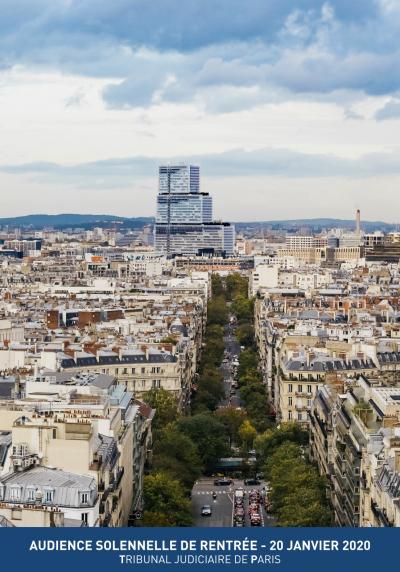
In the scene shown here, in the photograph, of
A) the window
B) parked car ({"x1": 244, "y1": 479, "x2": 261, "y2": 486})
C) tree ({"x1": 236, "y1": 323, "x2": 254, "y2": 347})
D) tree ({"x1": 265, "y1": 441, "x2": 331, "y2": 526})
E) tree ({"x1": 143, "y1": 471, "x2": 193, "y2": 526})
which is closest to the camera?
the window

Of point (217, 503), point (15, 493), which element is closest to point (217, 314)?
point (217, 503)

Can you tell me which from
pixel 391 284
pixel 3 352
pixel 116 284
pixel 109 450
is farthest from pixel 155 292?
pixel 109 450

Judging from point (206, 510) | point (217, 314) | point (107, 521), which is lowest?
point (206, 510)

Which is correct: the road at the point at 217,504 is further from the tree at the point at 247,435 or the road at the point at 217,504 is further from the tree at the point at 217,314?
the tree at the point at 217,314

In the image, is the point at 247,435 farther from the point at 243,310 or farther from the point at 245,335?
the point at 243,310

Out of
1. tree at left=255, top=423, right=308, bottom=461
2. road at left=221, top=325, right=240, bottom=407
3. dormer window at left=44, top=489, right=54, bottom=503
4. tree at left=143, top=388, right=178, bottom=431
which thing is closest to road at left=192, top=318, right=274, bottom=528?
tree at left=255, top=423, right=308, bottom=461

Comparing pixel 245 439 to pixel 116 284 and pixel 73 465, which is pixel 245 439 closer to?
pixel 73 465

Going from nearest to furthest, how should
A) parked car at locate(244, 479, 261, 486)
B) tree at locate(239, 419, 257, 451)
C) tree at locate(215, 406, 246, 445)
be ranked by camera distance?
parked car at locate(244, 479, 261, 486) → tree at locate(239, 419, 257, 451) → tree at locate(215, 406, 246, 445)

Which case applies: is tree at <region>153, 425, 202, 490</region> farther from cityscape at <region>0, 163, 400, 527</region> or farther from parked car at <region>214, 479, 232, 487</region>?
parked car at <region>214, 479, 232, 487</region>
